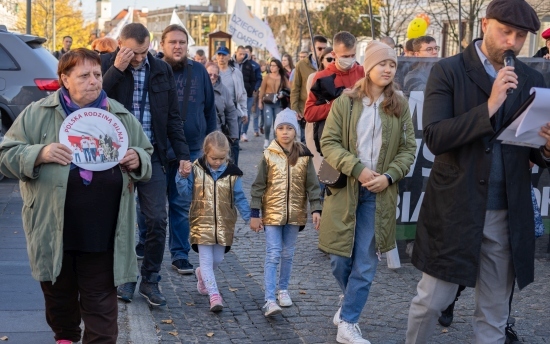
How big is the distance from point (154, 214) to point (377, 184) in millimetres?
1728

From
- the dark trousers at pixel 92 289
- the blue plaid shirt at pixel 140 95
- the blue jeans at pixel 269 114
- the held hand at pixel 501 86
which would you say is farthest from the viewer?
the blue jeans at pixel 269 114

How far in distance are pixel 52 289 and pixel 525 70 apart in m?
2.64

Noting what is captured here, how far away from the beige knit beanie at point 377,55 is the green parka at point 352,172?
0.81 feet

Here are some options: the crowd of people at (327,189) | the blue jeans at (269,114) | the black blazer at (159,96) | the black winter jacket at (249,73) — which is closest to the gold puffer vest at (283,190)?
the crowd of people at (327,189)

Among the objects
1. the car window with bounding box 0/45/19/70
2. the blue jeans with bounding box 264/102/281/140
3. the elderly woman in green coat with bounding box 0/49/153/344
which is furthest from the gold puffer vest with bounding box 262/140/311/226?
the blue jeans with bounding box 264/102/281/140

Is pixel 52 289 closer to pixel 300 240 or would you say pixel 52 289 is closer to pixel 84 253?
pixel 84 253

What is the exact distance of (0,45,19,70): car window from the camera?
1268 cm

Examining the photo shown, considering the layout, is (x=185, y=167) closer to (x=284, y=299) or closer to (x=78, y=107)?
(x=284, y=299)

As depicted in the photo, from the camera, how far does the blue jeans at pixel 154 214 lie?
20.0 feet

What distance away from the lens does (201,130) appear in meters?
7.48

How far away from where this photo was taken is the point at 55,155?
419 centimetres

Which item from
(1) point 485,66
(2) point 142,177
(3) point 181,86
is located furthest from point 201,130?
(1) point 485,66

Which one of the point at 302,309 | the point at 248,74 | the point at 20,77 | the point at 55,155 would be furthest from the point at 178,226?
the point at 248,74

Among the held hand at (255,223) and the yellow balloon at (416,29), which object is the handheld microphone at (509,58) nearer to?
the held hand at (255,223)
